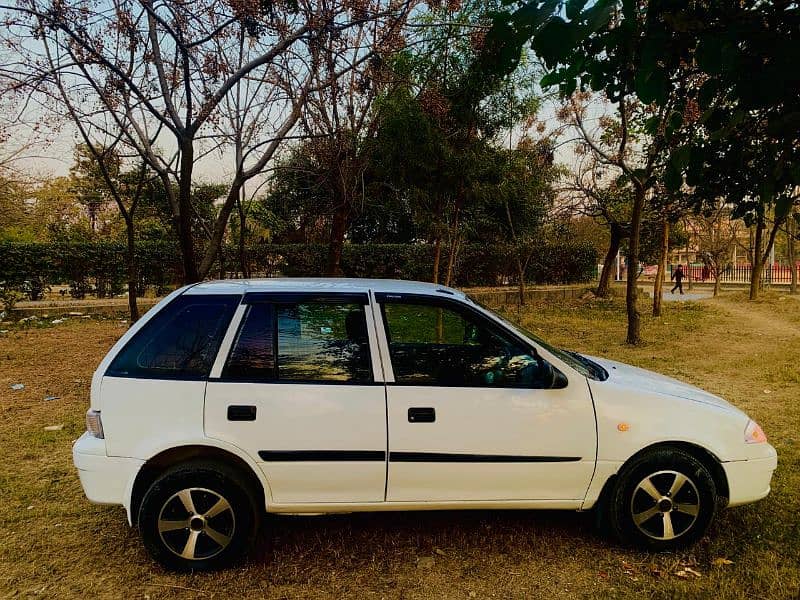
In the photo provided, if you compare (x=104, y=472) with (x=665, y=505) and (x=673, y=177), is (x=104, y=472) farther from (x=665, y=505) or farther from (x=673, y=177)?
(x=673, y=177)

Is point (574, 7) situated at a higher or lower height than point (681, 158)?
higher

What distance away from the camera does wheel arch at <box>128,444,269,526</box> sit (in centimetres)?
299

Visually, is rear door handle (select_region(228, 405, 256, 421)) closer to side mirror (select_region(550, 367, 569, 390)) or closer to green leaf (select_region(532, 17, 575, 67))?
side mirror (select_region(550, 367, 569, 390))

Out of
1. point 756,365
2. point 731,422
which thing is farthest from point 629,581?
point 756,365

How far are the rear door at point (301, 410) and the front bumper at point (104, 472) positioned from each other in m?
0.51

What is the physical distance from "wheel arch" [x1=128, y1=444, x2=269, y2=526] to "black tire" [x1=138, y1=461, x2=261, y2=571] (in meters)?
0.04

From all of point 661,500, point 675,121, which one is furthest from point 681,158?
point 661,500

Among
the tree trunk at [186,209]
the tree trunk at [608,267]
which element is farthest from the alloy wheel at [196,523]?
the tree trunk at [608,267]

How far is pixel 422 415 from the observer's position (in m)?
3.04

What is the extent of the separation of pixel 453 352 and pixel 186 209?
5.42 metres

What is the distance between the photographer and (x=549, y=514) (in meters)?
3.75

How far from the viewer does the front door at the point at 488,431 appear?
10.0 ft

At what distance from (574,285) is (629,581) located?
62.7 ft

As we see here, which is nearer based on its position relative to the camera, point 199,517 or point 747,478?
point 199,517
